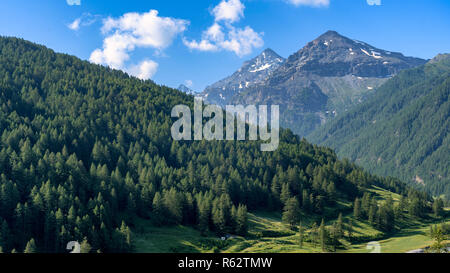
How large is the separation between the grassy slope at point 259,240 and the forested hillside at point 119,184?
5.07 metres

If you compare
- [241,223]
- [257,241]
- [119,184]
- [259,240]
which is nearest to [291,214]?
[241,223]

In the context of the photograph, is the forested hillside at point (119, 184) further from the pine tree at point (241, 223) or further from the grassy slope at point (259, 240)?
the grassy slope at point (259, 240)

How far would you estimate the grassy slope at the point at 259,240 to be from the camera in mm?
93000

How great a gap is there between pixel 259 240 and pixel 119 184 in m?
51.6

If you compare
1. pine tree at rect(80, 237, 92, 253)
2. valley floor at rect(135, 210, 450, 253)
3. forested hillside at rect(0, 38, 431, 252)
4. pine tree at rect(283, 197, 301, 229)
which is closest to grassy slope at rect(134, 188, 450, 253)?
valley floor at rect(135, 210, 450, 253)

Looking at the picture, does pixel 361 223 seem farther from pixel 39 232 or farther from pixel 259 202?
pixel 39 232

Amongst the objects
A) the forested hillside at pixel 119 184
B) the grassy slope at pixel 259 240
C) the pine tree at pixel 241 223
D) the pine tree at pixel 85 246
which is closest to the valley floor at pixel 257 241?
the grassy slope at pixel 259 240

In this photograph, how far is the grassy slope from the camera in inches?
3661

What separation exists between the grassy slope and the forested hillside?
507 centimetres

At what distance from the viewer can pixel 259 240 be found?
108062mm

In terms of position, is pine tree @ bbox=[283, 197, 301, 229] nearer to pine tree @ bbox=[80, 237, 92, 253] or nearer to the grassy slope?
the grassy slope

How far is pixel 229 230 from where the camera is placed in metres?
114

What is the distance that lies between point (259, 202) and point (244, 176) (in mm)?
19208
